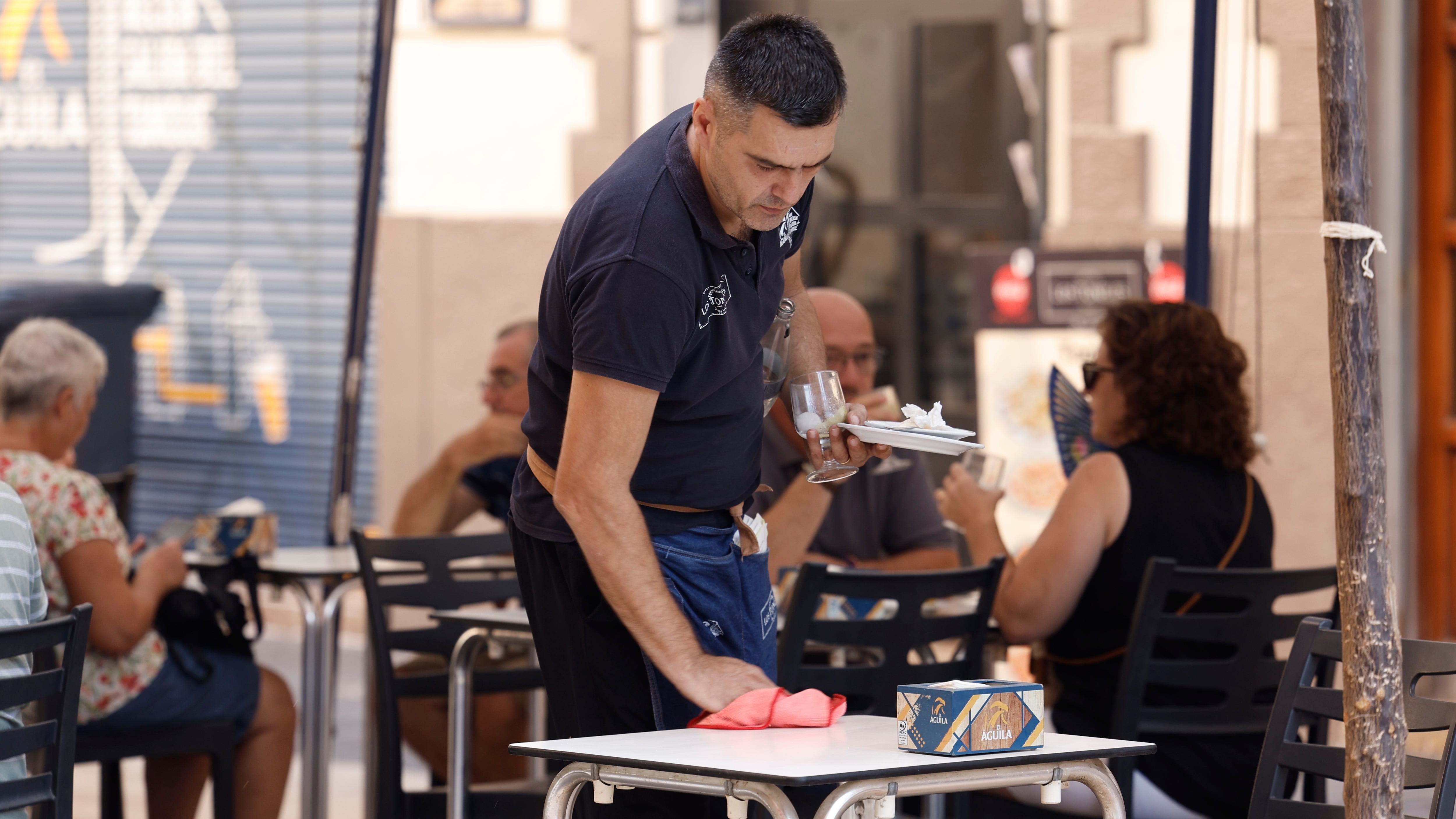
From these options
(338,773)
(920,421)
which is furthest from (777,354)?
(338,773)

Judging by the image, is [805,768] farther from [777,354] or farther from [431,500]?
[431,500]

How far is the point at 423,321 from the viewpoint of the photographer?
7.23 m

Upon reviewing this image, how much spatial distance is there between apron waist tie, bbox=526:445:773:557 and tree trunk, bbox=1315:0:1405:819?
2.71 feet

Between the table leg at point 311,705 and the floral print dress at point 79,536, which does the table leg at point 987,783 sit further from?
the table leg at point 311,705

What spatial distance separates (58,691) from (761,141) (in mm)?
1337

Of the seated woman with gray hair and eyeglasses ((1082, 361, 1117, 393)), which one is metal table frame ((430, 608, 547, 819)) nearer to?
the seated woman with gray hair

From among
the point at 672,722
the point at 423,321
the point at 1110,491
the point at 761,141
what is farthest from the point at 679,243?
the point at 423,321

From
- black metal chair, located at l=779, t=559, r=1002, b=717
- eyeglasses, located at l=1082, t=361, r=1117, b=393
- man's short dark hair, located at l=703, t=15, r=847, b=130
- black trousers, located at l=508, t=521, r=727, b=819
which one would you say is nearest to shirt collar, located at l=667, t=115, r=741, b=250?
man's short dark hair, located at l=703, t=15, r=847, b=130

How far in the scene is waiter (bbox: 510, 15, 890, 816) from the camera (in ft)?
7.03

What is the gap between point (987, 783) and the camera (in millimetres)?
1887

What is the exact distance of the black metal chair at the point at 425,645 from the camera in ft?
11.3

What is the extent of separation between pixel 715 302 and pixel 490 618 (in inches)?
45.6

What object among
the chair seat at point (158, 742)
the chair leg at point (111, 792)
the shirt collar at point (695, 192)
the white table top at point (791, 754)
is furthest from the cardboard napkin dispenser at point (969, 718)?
the chair leg at point (111, 792)

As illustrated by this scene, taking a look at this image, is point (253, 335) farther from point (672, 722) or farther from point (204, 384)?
point (672, 722)
